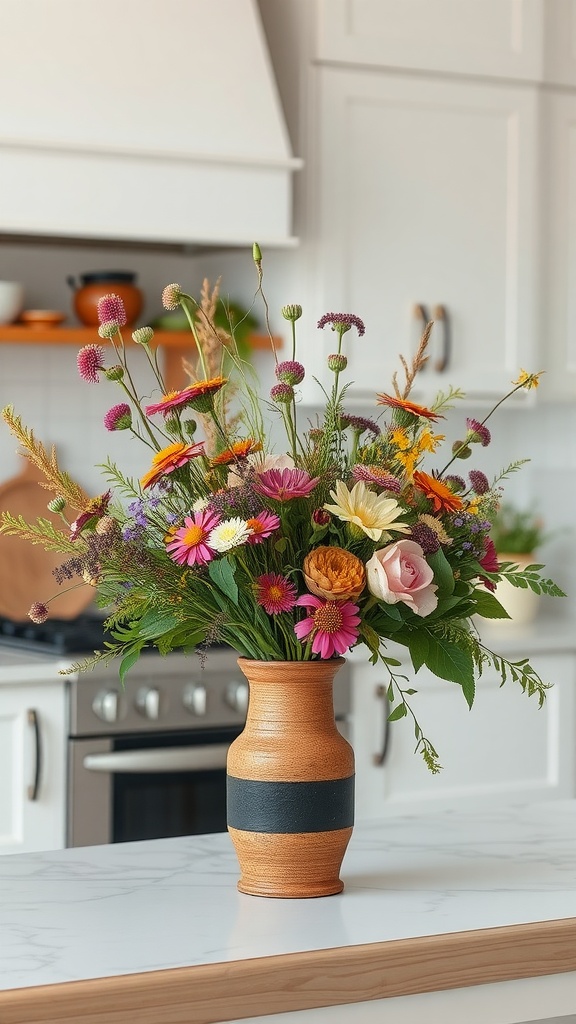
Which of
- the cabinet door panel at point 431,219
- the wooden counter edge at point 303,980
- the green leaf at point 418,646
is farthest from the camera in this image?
the cabinet door panel at point 431,219

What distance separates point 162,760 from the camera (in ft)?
9.40

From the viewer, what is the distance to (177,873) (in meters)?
1.43

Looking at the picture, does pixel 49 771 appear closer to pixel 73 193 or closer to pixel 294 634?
pixel 73 193

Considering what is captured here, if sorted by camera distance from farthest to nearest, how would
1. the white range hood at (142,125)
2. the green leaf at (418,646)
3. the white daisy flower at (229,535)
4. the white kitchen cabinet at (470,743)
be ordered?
1. the white kitchen cabinet at (470,743)
2. the white range hood at (142,125)
3. the green leaf at (418,646)
4. the white daisy flower at (229,535)

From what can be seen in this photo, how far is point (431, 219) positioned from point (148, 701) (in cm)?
135

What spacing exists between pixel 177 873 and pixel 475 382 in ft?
7.19

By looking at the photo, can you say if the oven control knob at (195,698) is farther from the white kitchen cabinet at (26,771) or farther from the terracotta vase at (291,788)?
the terracotta vase at (291,788)

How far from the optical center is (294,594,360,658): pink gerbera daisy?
49.7 inches

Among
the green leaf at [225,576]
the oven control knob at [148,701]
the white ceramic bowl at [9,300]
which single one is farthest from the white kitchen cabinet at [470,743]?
the green leaf at [225,576]

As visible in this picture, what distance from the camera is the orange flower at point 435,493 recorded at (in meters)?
1.32

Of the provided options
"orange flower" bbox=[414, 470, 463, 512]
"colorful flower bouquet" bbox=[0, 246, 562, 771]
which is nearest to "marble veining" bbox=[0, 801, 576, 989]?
"colorful flower bouquet" bbox=[0, 246, 562, 771]

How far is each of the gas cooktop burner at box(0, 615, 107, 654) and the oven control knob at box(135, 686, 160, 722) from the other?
13 centimetres

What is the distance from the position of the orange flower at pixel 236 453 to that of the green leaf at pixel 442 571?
19cm

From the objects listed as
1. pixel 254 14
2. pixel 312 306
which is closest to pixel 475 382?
pixel 312 306
